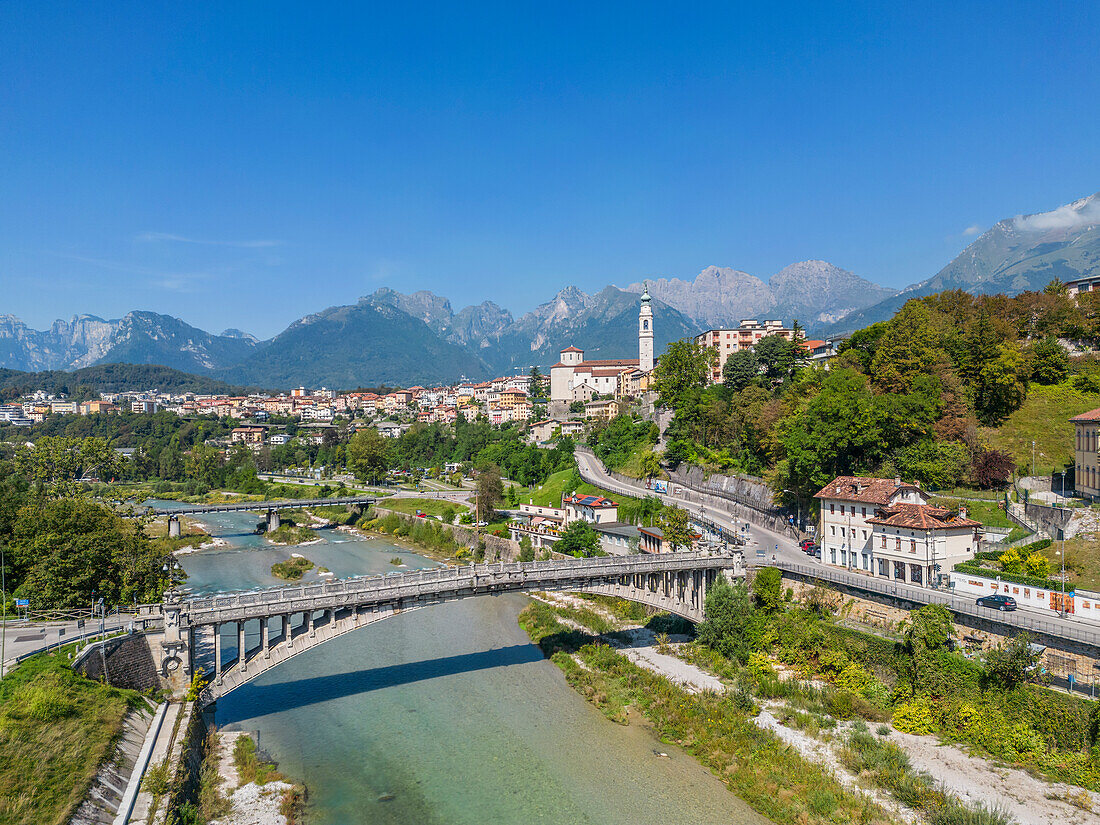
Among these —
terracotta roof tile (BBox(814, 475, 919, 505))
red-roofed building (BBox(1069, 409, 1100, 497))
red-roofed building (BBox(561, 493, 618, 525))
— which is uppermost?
red-roofed building (BBox(1069, 409, 1100, 497))

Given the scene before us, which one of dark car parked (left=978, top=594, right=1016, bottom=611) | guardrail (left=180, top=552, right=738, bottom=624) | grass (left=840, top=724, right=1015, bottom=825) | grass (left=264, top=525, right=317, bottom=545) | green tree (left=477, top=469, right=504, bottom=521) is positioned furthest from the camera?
grass (left=264, top=525, right=317, bottom=545)

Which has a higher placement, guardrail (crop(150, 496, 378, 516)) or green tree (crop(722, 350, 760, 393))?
green tree (crop(722, 350, 760, 393))

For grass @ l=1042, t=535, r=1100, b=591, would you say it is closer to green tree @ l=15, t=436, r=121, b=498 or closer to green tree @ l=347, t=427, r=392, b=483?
green tree @ l=15, t=436, r=121, b=498

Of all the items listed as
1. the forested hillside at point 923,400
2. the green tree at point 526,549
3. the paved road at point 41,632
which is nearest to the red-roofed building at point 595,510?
the green tree at point 526,549

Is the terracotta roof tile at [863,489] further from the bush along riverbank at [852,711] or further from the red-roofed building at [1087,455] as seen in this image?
the red-roofed building at [1087,455]

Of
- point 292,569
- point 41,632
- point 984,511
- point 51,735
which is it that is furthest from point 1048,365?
point 41,632

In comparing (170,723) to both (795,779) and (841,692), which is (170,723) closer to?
(795,779)

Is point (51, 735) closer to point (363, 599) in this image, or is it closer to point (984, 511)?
point (363, 599)

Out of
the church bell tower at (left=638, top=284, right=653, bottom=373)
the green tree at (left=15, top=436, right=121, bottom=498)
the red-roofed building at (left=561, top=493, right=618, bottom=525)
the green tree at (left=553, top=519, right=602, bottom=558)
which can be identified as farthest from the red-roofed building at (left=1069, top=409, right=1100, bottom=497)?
the church bell tower at (left=638, top=284, right=653, bottom=373)
